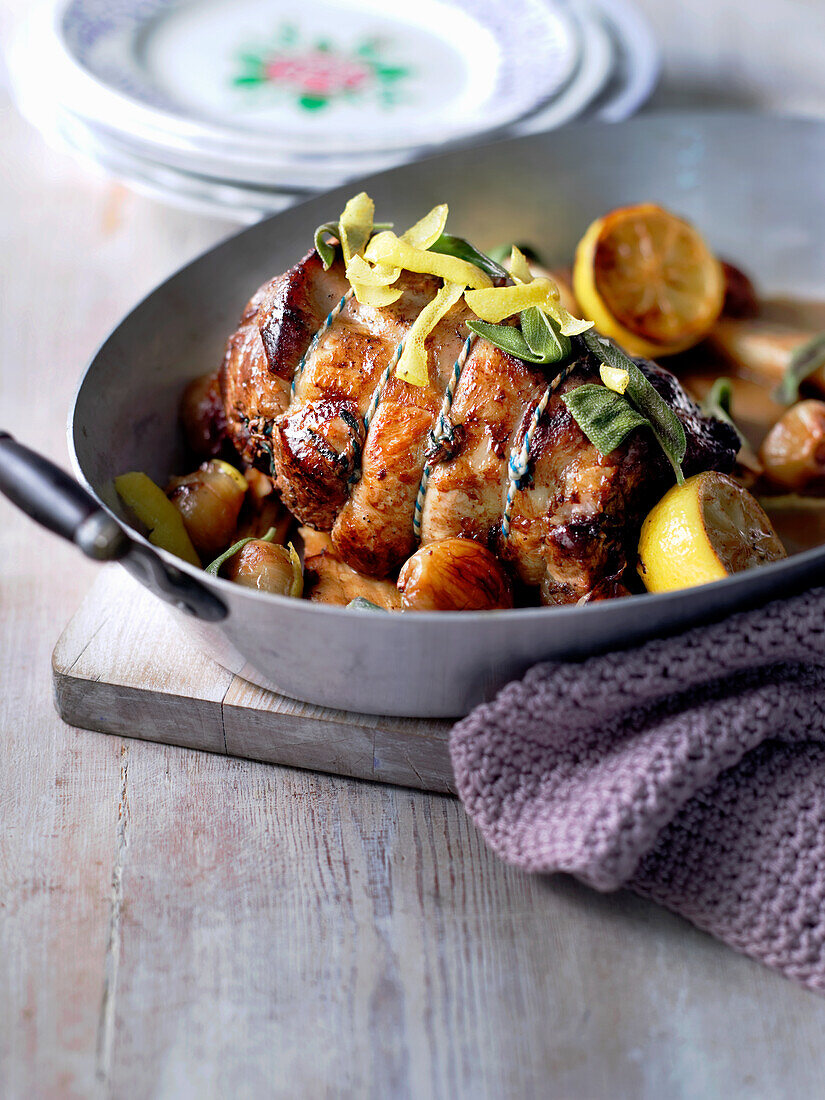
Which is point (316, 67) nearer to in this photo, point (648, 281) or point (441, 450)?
point (648, 281)

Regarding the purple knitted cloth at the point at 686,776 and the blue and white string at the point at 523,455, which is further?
the blue and white string at the point at 523,455

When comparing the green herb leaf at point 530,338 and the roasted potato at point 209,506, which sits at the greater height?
the green herb leaf at point 530,338

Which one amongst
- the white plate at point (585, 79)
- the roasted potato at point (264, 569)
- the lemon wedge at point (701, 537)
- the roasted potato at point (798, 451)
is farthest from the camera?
the white plate at point (585, 79)

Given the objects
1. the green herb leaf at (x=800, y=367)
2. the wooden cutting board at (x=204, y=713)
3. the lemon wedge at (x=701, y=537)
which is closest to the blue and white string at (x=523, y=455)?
the lemon wedge at (x=701, y=537)

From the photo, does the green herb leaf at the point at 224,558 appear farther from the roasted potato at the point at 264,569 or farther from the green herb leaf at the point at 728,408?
the green herb leaf at the point at 728,408

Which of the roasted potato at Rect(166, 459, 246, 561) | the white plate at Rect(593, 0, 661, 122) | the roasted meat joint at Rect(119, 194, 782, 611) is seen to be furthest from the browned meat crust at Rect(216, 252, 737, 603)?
the white plate at Rect(593, 0, 661, 122)

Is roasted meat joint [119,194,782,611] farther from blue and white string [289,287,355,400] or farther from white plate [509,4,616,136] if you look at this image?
white plate [509,4,616,136]
